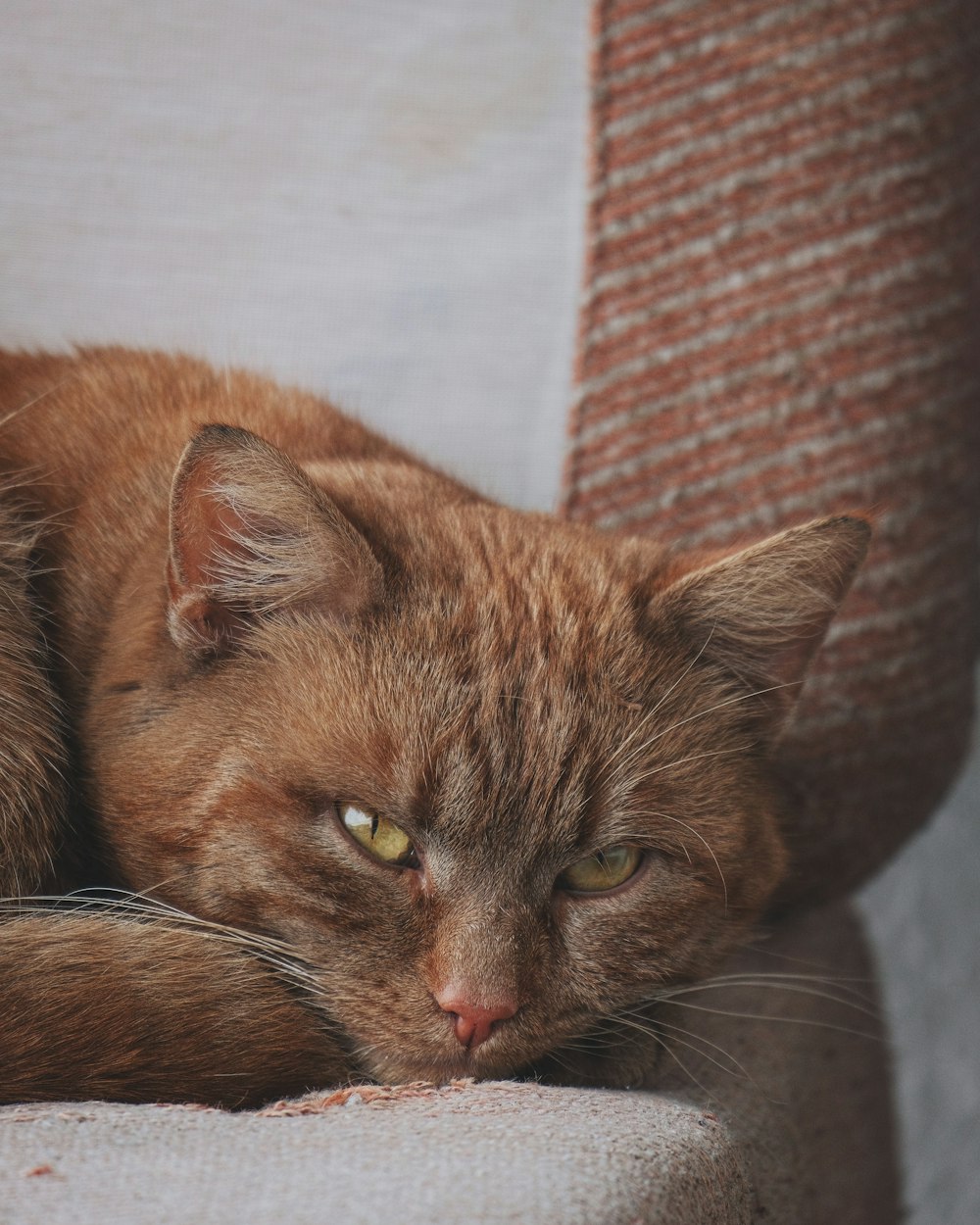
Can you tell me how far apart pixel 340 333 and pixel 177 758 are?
1166 millimetres

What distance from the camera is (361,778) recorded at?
1.37 meters

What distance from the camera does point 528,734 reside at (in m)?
1.40

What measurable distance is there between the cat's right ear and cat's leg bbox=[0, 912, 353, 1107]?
37cm

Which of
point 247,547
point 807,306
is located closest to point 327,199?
point 807,306

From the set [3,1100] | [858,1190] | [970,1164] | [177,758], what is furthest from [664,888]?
[970,1164]

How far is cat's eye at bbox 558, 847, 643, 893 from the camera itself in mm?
1454

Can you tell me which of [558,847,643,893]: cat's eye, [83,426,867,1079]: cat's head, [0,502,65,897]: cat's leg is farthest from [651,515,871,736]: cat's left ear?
[0,502,65,897]: cat's leg

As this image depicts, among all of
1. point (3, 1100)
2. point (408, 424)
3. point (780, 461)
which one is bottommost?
point (3, 1100)

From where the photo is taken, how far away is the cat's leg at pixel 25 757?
1411 mm

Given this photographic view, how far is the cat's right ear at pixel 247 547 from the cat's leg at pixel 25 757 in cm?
20

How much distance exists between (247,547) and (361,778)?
0.32 meters

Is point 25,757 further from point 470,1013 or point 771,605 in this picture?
point 771,605

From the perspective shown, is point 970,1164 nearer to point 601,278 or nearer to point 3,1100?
point 601,278

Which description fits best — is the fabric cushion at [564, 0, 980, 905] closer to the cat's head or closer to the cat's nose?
the cat's head
